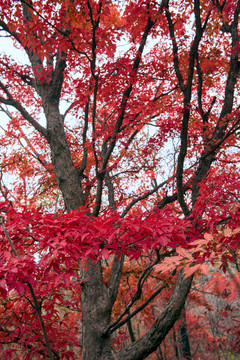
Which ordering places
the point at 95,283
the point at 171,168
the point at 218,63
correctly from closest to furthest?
the point at 95,283, the point at 218,63, the point at 171,168

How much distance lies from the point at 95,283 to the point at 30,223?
2.17 meters

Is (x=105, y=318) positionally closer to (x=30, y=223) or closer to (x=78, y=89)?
(x=30, y=223)

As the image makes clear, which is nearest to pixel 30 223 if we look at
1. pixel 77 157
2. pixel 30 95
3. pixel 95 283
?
pixel 95 283

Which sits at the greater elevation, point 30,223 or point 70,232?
point 30,223

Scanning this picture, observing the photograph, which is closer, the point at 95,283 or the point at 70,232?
the point at 70,232

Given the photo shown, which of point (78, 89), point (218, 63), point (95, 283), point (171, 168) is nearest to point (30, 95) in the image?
point (78, 89)

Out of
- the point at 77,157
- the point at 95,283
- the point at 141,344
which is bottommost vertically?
the point at 141,344

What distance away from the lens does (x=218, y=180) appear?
3574 millimetres

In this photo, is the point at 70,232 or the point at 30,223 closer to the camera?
the point at 70,232

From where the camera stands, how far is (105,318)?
372cm

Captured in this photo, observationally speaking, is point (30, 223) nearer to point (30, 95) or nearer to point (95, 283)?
point (95, 283)

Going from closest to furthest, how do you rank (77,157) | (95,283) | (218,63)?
1. (95,283)
2. (218,63)
3. (77,157)

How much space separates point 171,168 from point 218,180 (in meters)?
3.27

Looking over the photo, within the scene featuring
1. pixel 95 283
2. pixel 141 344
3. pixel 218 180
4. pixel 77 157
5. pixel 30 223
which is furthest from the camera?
pixel 77 157
